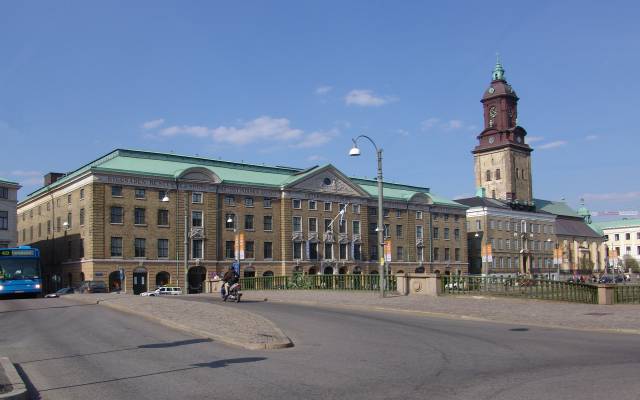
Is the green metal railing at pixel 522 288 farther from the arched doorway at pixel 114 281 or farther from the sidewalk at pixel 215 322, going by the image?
the arched doorway at pixel 114 281

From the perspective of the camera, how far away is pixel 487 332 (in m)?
18.8

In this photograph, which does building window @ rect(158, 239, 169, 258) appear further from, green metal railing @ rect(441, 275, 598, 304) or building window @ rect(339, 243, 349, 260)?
green metal railing @ rect(441, 275, 598, 304)

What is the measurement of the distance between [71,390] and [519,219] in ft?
387

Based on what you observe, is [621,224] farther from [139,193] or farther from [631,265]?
[139,193]

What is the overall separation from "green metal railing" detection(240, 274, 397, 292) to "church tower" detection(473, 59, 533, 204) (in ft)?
275

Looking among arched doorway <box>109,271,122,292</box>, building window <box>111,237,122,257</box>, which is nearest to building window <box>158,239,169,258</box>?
building window <box>111,237,122,257</box>

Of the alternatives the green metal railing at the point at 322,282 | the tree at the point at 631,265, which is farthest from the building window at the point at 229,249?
the tree at the point at 631,265

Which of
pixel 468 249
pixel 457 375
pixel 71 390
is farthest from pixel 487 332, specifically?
pixel 468 249

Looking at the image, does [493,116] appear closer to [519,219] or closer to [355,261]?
[519,219]

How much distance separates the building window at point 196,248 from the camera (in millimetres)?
75875

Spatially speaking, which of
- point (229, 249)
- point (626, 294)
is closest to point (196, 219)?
point (229, 249)

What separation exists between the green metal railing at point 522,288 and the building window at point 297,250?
2055 inches

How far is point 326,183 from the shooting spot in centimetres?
8900

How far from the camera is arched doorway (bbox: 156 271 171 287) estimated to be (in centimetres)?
7331
